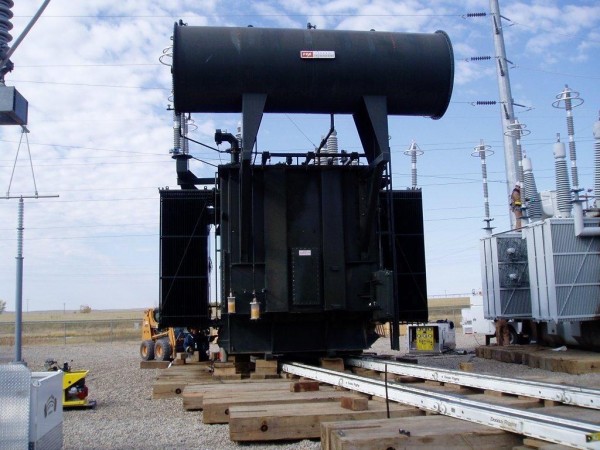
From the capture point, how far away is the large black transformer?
11188mm

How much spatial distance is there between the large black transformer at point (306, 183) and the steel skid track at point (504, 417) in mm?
4126

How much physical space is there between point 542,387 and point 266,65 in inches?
272

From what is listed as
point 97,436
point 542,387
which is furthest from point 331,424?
point 97,436

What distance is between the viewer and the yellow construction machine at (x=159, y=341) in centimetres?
2159

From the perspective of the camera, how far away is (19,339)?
11734 mm

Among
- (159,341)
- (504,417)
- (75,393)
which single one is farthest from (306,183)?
(159,341)

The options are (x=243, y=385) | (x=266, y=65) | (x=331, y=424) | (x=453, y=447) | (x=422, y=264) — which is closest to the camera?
(x=453, y=447)

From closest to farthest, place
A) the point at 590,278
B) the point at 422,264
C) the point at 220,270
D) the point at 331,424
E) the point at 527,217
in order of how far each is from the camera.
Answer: the point at 331,424 < the point at 220,270 < the point at 422,264 < the point at 590,278 < the point at 527,217

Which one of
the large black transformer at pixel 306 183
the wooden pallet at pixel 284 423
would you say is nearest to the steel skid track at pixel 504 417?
the wooden pallet at pixel 284 423

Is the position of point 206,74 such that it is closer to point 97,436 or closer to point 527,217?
point 97,436

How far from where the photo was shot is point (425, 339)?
2131 cm

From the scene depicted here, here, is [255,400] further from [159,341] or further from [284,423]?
→ [159,341]

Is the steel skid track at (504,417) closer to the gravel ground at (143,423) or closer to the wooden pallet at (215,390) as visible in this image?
the gravel ground at (143,423)

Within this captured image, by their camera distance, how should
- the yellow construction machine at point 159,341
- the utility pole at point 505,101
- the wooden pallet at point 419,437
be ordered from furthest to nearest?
the utility pole at point 505,101
the yellow construction machine at point 159,341
the wooden pallet at point 419,437
